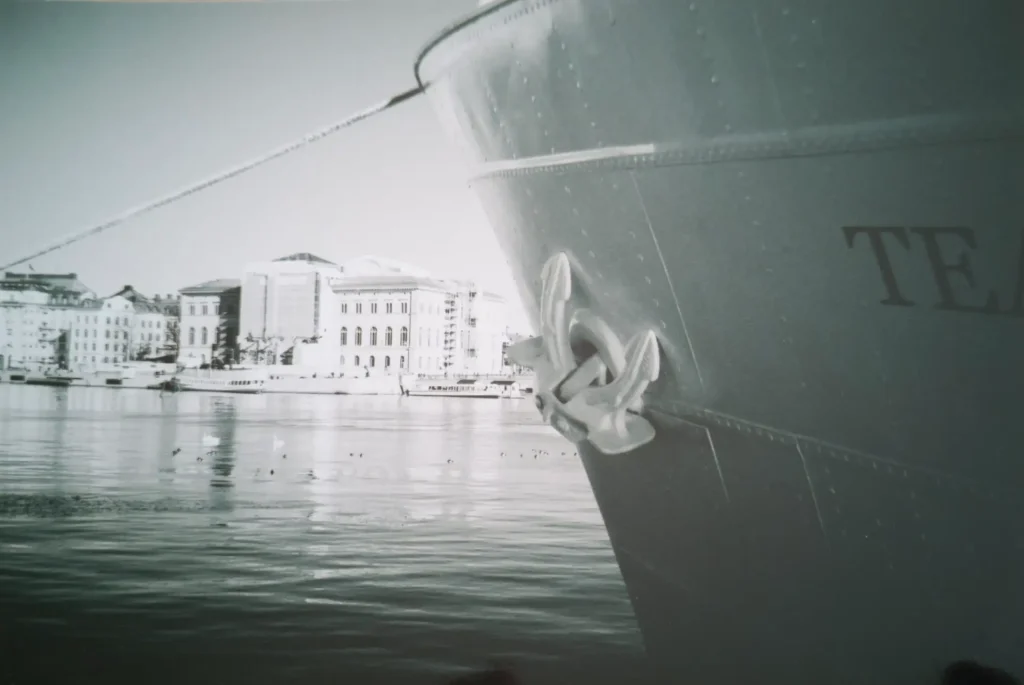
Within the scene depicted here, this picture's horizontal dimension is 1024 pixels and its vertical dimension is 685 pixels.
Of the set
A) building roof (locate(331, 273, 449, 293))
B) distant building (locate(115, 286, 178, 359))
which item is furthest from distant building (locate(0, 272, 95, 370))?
building roof (locate(331, 273, 449, 293))

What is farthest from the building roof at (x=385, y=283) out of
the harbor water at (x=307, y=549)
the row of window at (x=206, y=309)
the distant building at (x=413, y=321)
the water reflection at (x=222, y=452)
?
the water reflection at (x=222, y=452)

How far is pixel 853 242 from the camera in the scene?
1420mm

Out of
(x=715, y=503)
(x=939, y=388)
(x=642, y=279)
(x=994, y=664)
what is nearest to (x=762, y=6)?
(x=642, y=279)

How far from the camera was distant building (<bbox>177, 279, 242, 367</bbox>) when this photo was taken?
3.54 metres

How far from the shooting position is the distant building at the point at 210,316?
11.6 ft

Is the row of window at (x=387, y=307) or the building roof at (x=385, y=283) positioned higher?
the building roof at (x=385, y=283)

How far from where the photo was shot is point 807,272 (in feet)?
4.87

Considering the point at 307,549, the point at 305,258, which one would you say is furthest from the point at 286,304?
the point at 307,549

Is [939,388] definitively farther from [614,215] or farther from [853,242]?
[614,215]

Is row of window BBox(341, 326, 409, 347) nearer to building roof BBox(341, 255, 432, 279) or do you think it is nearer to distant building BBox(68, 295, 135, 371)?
building roof BBox(341, 255, 432, 279)

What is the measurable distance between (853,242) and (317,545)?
7.64 ft

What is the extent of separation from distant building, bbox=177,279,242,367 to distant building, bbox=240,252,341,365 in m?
0.04

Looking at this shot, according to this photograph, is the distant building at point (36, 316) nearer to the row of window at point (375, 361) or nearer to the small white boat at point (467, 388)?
the row of window at point (375, 361)

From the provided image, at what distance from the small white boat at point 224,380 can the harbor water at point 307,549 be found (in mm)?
55
